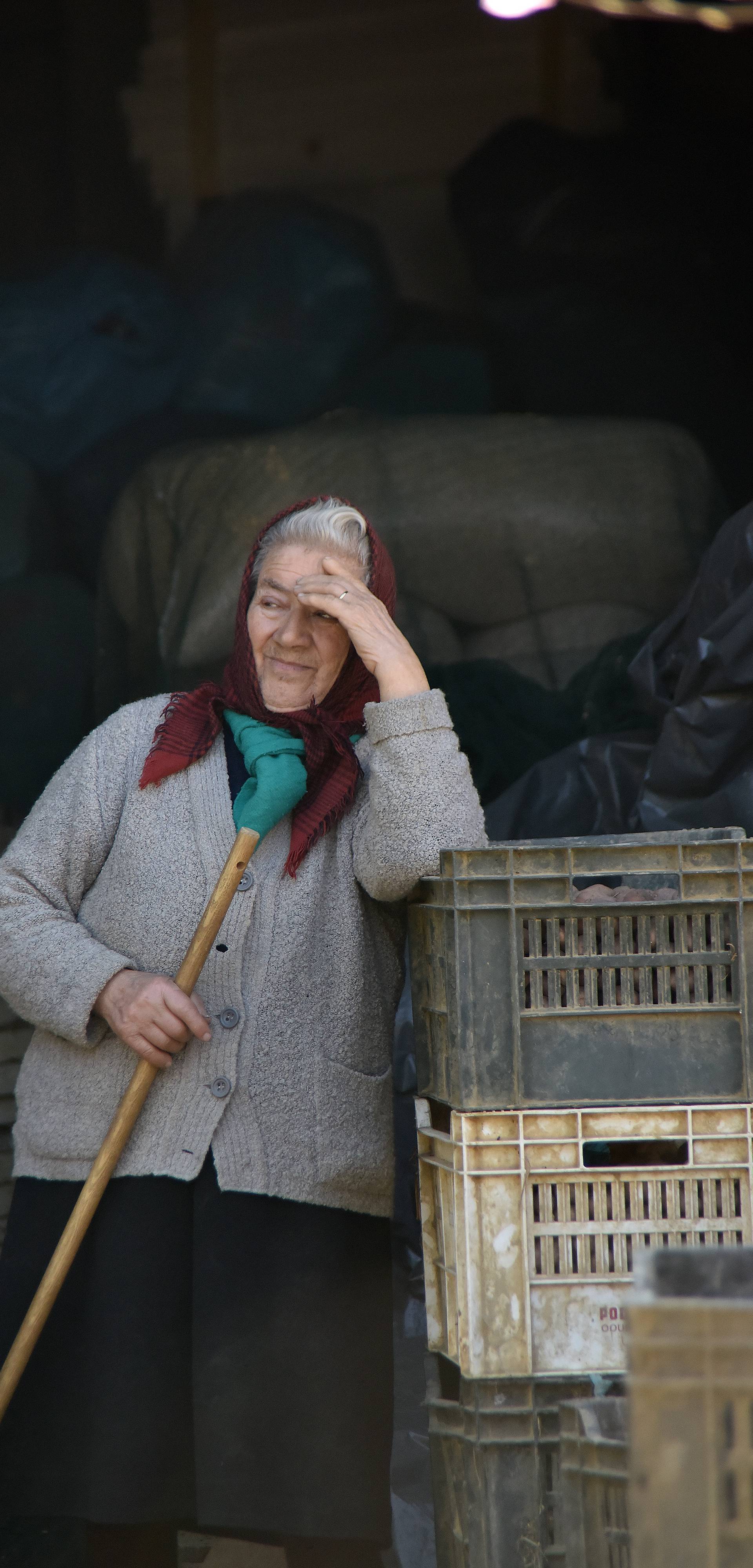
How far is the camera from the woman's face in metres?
2.08

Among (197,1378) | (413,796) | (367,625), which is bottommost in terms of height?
(197,1378)

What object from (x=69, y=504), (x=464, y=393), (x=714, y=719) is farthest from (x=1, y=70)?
(x=714, y=719)

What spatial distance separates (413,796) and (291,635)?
0.33 m

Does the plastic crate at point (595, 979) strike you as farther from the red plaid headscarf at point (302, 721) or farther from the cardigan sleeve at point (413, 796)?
the red plaid headscarf at point (302, 721)

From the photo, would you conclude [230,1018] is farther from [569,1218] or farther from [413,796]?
[569,1218]

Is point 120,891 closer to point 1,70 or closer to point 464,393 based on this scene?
point 464,393

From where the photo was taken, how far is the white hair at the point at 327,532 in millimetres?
2096

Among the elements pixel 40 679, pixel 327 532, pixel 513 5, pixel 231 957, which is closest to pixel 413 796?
pixel 231 957

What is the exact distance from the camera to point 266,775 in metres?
1.96

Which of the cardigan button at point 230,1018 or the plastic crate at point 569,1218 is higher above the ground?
the cardigan button at point 230,1018

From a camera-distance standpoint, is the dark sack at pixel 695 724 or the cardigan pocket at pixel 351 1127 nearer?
the cardigan pocket at pixel 351 1127

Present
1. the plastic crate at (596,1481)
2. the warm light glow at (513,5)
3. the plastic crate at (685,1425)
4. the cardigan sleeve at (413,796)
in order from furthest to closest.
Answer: the warm light glow at (513,5), the cardigan sleeve at (413,796), the plastic crate at (596,1481), the plastic crate at (685,1425)

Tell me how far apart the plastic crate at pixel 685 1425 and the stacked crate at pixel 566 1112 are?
1.56 feet

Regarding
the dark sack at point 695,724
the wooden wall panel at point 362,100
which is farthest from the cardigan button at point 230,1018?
the wooden wall panel at point 362,100
